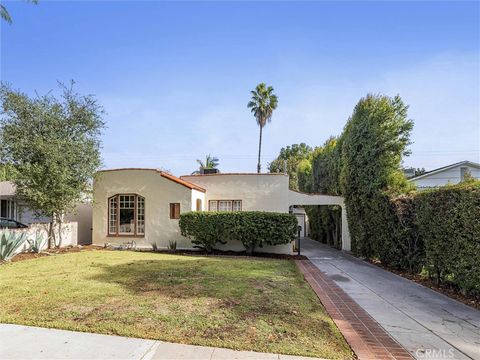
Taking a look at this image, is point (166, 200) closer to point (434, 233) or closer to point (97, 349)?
point (434, 233)

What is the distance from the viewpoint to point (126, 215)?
17.1 m

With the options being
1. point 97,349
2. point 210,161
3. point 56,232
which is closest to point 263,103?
point 210,161

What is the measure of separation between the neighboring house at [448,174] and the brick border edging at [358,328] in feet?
60.0

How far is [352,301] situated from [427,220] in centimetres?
406

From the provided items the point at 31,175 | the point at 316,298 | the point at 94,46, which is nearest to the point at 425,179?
the point at 316,298

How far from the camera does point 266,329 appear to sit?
4.81 metres

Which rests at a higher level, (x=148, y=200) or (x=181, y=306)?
(x=148, y=200)

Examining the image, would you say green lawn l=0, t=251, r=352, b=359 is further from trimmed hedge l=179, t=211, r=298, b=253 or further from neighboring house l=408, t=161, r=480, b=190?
neighboring house l=408, t=161, r=480, b=190

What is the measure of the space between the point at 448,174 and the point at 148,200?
2013 centimetres

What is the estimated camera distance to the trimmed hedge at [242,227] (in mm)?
15062

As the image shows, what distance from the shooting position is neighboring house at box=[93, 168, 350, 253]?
54.3 ft

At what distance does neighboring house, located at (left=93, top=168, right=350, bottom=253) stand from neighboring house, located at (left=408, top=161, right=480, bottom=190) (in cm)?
965

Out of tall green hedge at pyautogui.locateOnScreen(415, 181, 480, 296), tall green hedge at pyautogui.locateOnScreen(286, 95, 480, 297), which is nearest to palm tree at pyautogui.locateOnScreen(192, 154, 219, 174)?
tall green hedge at pyautogui.locateOnScreen(286, 95, 480, 297)

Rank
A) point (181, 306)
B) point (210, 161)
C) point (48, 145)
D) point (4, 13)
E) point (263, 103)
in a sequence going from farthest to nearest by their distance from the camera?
1. point (210, 161)
2. point (263, 103)
3. point (48, 145)
4. point (4, 13)
5. point (181, 306)
